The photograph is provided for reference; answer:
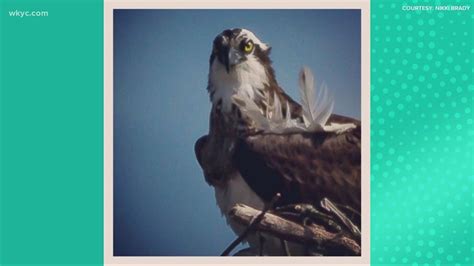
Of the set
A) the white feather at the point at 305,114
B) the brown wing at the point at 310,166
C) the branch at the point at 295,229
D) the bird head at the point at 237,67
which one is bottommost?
the branch at the point at 295,229

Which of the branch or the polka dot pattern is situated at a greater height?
the polka dot pattern

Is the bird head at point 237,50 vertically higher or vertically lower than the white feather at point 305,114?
higher

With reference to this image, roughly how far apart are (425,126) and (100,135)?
88 centimetres

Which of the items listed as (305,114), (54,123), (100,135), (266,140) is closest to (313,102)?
(305,114)

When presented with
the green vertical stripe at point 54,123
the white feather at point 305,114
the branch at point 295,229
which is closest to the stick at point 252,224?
the branch at point 295,229

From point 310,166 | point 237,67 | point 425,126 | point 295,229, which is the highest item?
point 237,67

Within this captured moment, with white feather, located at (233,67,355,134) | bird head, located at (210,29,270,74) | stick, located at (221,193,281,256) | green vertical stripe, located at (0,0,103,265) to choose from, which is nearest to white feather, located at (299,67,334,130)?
white feather, located at (233,67,355,134)

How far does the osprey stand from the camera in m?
2.25

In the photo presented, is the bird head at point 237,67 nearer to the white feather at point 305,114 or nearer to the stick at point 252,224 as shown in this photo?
the white feather at point 305,114

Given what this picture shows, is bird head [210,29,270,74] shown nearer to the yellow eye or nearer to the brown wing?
the yellow eye

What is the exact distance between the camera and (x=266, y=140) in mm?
2256

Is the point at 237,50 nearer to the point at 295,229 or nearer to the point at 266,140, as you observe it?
the point at 266,140

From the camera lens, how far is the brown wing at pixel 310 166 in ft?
7.39

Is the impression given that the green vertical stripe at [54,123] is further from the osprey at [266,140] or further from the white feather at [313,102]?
the white feather at [313,102]
